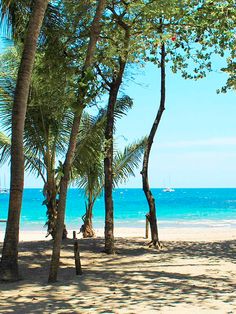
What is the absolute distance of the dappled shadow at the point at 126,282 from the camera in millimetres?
7438

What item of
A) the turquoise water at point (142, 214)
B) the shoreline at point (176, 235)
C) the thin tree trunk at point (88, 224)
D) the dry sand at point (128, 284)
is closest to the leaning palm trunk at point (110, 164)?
the dry sand at point (128, 284)

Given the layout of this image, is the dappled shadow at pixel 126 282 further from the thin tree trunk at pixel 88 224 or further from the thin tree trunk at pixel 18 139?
the thin tree trunk at pixel 88 224

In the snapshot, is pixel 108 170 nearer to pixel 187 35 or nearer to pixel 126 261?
pixel 126 261

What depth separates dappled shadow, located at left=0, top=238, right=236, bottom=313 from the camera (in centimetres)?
744

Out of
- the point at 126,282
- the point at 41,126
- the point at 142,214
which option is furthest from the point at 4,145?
the point at 142,214

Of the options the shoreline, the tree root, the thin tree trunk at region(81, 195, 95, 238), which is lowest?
the shoreline

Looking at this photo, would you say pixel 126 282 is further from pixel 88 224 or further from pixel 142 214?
pixel 142 214

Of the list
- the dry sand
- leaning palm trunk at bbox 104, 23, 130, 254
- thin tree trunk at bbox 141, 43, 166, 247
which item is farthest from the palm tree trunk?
thin tree trunk at bbox 141, 43, 166, 247

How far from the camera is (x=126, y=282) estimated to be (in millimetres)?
9289

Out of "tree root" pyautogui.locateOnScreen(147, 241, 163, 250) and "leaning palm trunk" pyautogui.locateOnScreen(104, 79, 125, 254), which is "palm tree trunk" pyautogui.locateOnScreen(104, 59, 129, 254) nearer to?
"leaning palm trunk" pyautogui.locateOnScreen(104, 79, 125, 254)

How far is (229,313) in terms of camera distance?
6.77 meters

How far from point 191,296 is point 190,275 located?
7.36 feet

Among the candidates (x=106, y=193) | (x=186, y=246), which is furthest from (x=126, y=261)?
(x=186, y=246)

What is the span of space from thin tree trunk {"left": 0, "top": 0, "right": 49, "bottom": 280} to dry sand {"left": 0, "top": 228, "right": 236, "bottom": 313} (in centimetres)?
54
